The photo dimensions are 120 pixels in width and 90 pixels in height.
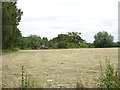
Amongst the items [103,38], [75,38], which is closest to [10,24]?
[103,38]

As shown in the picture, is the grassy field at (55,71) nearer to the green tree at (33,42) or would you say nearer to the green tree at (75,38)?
the green tree at (33,42)

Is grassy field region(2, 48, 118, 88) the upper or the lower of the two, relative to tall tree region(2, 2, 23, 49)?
lower

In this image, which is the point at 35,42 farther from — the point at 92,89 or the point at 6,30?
the point at 92,89

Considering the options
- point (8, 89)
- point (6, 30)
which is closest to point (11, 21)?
point (6, 30)

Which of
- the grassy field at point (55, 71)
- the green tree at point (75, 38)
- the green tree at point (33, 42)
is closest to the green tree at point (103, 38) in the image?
the grassy field at point (55, 71)

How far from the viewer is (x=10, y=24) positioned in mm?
21391

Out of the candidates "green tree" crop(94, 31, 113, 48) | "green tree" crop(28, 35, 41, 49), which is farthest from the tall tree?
"green tree" crop(28, 35, 41, 49)

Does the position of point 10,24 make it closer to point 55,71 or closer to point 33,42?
point 55,71

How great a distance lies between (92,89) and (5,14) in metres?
17.5

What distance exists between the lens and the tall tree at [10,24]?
19859 mm

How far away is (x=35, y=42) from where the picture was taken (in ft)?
168

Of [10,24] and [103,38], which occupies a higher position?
[10,24]

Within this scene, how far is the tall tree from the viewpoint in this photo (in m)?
19.9

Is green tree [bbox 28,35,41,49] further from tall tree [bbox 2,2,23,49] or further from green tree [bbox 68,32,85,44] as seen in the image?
tall tree [bbox 2,2,23,49]
